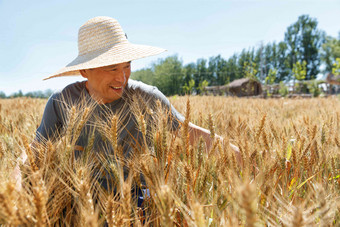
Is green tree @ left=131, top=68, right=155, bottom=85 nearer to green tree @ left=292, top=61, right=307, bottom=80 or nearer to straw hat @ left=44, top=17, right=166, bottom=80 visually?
straw hat @ left=44, top=17, right=166, bottom=80

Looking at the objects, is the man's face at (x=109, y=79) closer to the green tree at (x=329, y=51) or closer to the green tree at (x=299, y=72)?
the green tree at (x=299, y=72)

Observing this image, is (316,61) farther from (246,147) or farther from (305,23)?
(246,147)

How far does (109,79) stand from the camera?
1.49 meters

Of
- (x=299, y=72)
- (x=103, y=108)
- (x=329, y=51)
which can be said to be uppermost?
(x=329, y=51)

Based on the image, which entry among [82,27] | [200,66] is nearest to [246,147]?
[82,27]

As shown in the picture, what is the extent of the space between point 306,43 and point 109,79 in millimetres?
52307

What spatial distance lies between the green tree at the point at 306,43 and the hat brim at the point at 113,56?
50.4 m

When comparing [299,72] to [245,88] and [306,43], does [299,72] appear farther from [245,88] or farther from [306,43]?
[306,43]

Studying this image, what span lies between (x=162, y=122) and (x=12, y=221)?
578mm

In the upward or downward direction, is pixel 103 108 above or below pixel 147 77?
below

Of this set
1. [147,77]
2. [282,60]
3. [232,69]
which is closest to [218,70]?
[232,69]

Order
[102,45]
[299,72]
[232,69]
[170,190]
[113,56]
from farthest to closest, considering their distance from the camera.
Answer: [232,69]
[299,72]
[102,45]
[113,56]
[170,190]

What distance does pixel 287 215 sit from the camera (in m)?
0.64

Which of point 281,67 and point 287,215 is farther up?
point 281,67
